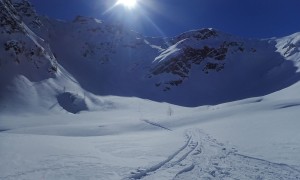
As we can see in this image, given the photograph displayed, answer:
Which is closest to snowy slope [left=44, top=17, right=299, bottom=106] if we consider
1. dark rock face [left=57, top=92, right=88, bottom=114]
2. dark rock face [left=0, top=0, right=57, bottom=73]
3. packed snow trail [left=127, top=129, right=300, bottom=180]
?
dark rock face [left=0, top=0, right=57, bottom=73]

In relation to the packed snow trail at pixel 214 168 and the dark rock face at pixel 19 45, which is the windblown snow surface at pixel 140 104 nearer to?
the packed snow trail at pixel 214 168

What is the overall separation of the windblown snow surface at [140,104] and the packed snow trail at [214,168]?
0.04 meters

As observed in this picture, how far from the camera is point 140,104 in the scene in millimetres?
96875

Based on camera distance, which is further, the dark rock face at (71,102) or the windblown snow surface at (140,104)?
the dark rock face at (71,102)

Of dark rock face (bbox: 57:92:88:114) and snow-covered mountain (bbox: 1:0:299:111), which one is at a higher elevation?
snow-covered mountain (bbox: 1:0:299:111)

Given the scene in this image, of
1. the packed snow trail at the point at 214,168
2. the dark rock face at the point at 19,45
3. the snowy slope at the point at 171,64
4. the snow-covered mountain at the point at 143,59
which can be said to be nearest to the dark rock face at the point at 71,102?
the snow-covered mountain at the point at 143,59

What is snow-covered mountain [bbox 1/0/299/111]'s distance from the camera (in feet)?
328

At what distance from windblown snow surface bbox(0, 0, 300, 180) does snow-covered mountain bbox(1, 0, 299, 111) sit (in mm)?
439

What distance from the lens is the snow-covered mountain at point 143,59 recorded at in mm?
99875

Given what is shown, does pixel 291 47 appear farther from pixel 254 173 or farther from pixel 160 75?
pixel 254 173

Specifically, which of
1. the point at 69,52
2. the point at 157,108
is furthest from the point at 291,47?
the point at 69,52

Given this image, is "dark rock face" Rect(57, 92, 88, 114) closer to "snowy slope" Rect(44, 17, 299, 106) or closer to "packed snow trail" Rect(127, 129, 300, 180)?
"snowy slope" Rect(44, 17, 299, 106)

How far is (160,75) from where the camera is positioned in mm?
137000

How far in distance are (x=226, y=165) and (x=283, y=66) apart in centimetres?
12220
